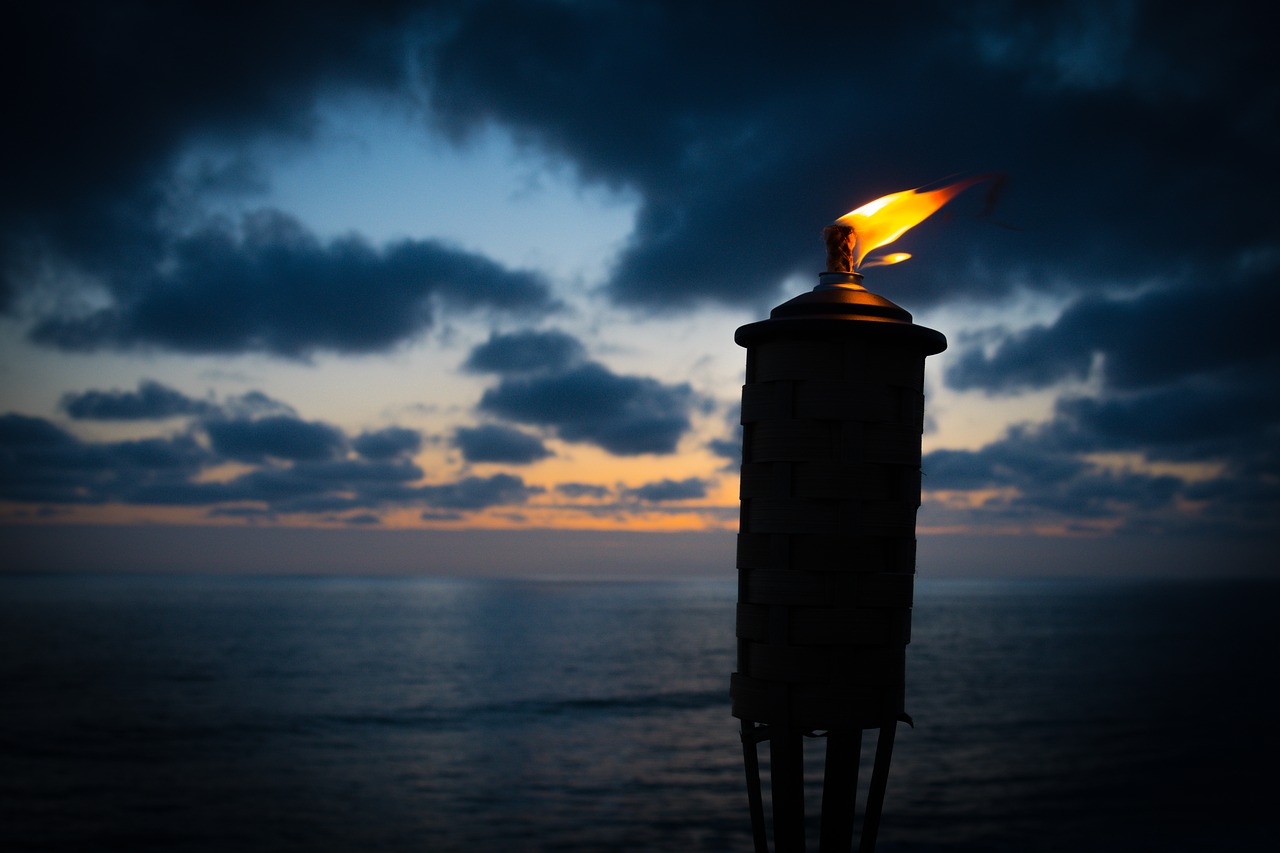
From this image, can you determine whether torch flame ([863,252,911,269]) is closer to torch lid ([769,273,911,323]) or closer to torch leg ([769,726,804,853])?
torch lid ([769,273,911,323])

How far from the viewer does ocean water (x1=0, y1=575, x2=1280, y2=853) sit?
24.9 metres

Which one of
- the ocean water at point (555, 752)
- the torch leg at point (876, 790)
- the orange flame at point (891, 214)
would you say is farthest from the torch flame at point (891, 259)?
the ocean water at point (555, 752)

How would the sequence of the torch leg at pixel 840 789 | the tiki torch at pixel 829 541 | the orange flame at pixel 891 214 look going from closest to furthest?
the tiki torch at pixel 829 541 < the torch leg at pixel 840 789 < the orange flame at pixel 891 214

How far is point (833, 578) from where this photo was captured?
3.69 meters

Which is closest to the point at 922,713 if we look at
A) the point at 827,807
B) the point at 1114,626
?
the point at 827,807

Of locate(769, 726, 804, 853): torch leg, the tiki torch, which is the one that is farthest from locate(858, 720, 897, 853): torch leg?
locate(769, 726, 804, 853): torch leg

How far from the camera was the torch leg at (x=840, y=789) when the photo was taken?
379 cm

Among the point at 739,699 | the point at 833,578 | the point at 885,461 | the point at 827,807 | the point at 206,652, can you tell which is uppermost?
the point at 885,461

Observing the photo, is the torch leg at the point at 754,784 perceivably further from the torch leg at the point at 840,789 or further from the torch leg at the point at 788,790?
the torch leg at the point at 840,789

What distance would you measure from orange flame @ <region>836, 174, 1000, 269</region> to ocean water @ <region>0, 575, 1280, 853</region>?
71.8ft

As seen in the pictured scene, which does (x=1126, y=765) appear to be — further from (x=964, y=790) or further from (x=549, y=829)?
(x=549, y=829)

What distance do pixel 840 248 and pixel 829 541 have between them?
1299 mm

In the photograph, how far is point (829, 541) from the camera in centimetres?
369

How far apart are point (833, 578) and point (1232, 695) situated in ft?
199
